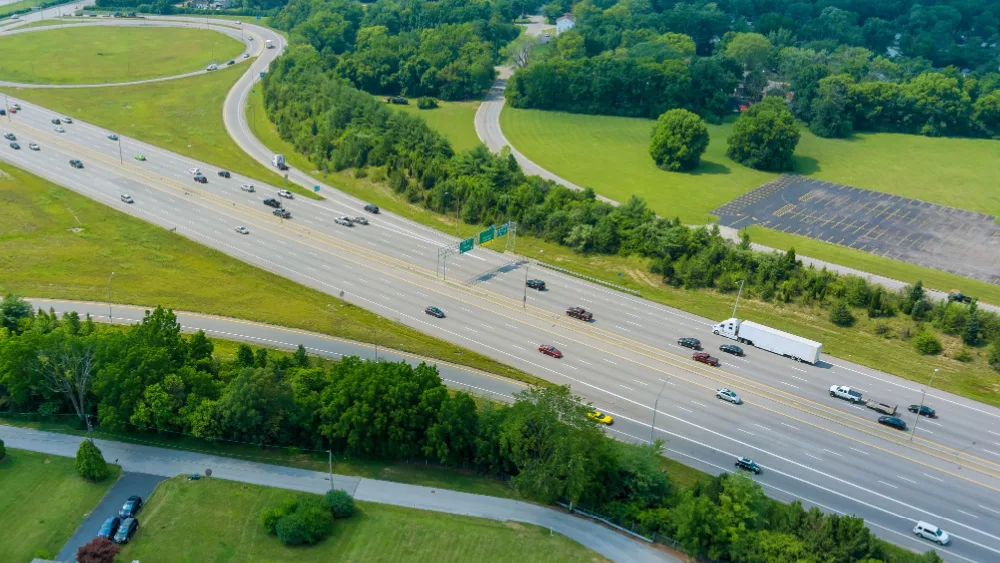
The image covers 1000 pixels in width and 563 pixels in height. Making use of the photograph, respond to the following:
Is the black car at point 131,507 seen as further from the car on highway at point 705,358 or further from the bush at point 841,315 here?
the bush at point 841,315

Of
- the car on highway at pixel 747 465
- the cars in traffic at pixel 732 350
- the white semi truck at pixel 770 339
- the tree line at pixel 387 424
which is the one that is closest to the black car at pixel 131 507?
the tree line at pixel 387 424

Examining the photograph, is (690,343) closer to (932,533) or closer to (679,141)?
(932,533)

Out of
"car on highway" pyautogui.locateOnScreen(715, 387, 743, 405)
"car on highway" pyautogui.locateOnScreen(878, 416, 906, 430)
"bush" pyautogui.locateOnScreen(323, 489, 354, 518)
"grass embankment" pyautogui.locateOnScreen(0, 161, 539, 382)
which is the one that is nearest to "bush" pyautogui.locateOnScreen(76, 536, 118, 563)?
"bush" pyautogui.locateOnScreen(323, 489, 354, 518)

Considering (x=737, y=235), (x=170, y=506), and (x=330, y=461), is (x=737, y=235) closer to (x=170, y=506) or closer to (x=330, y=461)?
(x=330, y=461)

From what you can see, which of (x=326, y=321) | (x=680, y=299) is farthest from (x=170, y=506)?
(x=680, y=299)

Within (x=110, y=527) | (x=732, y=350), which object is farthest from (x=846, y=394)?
(x=110, y=527)

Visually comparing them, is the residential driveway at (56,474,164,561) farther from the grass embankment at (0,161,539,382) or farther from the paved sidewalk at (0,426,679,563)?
the grass embankment at (0,161,539,382)
